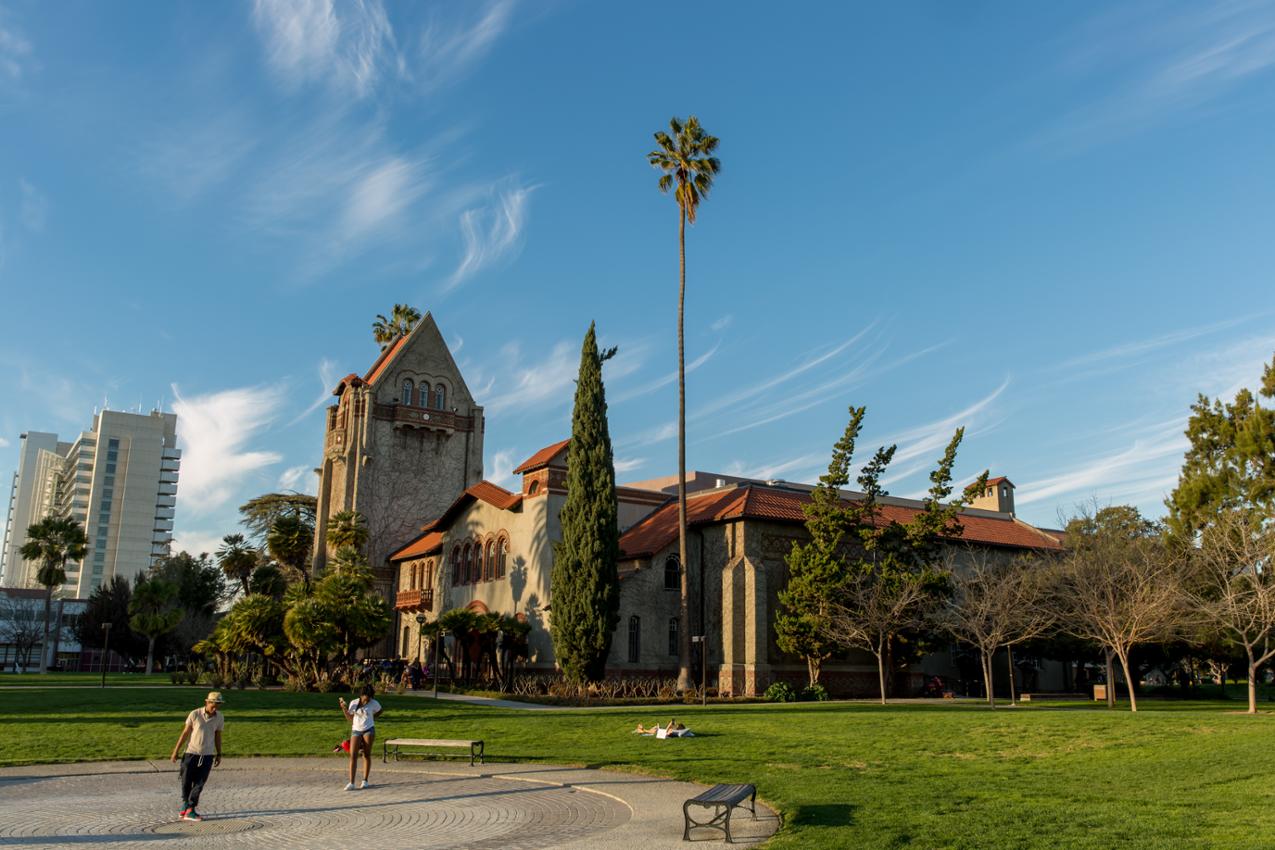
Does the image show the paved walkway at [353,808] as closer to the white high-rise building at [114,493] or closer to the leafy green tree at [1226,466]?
the leafy green tree at [1226,466]

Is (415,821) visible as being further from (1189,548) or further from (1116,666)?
(1116,666)

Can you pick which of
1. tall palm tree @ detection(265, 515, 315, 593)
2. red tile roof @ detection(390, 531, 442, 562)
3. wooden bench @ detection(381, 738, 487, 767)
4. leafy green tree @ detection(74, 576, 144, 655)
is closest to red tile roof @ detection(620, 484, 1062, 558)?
red tile roof @ detection(390, 531, 442, 562)

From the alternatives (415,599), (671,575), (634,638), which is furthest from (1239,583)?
(415,599)

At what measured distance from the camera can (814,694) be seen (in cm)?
3828

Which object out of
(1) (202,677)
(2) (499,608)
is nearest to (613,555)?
(2) (499,608)

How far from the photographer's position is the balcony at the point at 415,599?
5369 cm

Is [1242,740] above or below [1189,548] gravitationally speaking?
below

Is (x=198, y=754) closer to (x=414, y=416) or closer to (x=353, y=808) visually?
(x=353, y=808)

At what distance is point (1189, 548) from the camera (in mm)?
38656

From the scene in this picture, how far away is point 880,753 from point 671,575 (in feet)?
80.1

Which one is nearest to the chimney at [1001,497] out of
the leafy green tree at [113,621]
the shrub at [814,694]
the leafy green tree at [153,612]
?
the shrub at [814,694]

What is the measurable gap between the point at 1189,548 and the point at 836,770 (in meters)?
28.4

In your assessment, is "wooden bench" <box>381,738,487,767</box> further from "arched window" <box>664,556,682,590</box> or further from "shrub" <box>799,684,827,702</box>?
"arched window" <box>664,556,682,590</box>

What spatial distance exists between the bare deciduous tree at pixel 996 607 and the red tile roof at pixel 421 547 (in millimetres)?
26815
